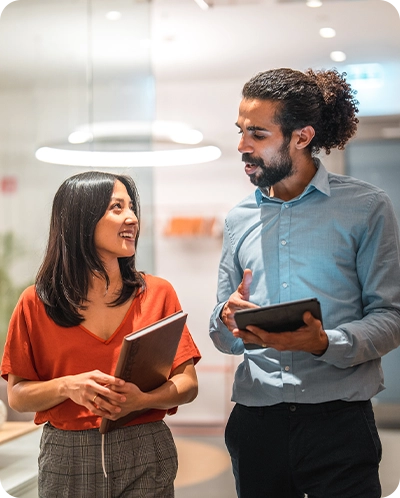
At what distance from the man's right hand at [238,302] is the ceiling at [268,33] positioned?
7.56ft

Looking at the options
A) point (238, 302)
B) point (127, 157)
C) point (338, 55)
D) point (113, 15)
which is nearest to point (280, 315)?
point (238, 302)

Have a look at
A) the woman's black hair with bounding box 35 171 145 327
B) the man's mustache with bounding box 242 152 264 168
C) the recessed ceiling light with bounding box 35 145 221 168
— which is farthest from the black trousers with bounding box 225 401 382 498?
the recessed ceiling light with bounding box 35 145 221 168

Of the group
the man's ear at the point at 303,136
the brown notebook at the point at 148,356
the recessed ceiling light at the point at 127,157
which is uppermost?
the recessed ceiling light at the point at 127,157

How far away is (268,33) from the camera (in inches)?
158

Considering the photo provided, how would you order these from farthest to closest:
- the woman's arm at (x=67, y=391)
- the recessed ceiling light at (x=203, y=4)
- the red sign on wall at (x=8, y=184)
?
the recessed ceiling light at (x=203, y=4) < the red sign on wall at (x=8, y=184) < the woman's arm at (x=67, y=391)

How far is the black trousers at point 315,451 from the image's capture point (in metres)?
1.74

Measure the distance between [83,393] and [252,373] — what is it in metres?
0.45

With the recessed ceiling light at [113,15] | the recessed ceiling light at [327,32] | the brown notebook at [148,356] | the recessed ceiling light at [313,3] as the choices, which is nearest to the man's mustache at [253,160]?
the brown notebook at [148,356]

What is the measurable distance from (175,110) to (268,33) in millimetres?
960

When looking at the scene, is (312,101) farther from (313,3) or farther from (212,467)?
(212,467)

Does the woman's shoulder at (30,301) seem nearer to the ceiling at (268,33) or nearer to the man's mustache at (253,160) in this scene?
the man's mustache at (253,160)

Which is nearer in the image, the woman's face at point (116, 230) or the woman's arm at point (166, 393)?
the woman's arm at point (166, 393)

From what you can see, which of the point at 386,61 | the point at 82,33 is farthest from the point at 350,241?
the point at 386,61

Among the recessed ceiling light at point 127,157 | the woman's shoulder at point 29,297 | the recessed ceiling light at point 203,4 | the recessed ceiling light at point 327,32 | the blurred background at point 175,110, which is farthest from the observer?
the recessed ceiling light at point 327,32
